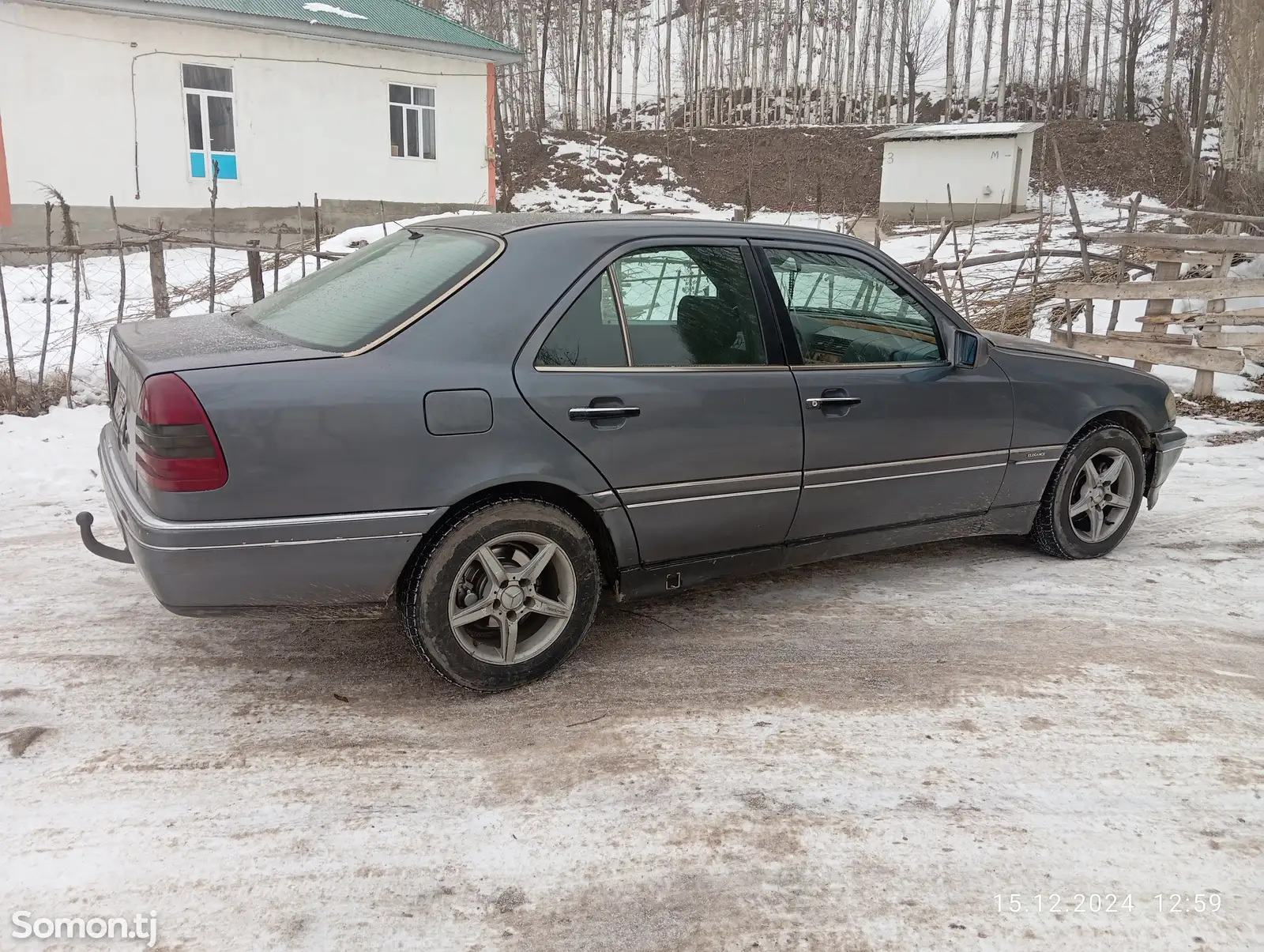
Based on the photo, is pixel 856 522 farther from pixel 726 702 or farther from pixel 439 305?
pixel 439 305

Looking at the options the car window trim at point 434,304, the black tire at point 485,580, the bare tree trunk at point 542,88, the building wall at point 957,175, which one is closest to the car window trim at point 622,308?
the car window trim at point 434,304

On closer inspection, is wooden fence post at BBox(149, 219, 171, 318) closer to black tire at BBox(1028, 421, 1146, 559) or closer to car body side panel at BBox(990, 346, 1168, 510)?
car body side panel at BBox(990, 346, 1168, 510)

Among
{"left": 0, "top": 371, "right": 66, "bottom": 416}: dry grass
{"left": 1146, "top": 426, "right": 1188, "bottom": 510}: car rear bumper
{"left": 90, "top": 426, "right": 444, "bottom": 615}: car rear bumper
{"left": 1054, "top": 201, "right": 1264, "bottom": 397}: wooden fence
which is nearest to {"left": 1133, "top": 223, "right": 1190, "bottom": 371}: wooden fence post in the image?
{"left": 1054, "top": 201, "right": 1264, "bottom": 397}: wooden fence

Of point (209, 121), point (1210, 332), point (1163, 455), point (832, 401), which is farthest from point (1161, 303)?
point (209, 121)

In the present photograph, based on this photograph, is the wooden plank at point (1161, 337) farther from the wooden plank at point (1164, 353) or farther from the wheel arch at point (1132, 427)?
the wheel arch at point (1132, 427)

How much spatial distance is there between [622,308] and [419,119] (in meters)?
18.9

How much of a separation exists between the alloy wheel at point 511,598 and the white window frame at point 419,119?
18631mm

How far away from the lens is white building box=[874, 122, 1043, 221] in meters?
27.9

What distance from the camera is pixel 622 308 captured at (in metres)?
3.45

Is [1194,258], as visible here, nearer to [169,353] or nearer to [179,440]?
[169,353]

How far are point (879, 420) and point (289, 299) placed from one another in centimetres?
242

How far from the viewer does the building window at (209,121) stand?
1734cm

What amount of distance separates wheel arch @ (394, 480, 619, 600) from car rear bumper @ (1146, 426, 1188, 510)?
3086mm

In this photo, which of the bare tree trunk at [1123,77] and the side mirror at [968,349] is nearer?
the side mirror at [968,349]
